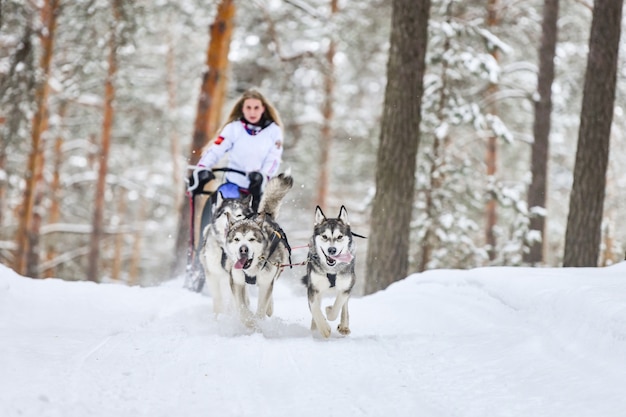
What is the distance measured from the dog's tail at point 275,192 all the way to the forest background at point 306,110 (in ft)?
9.45

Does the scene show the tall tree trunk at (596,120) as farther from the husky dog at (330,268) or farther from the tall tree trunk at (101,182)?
the tall tree trunk at (101,182)

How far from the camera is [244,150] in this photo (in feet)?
20.4

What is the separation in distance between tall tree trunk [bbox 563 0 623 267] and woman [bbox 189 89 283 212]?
13.9ft

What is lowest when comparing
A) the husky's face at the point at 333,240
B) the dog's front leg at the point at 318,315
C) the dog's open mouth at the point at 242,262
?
the dog's front leg at the point at 318,315

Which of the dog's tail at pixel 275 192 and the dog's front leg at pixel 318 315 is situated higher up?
A: the dog's tail at pixel 275 192

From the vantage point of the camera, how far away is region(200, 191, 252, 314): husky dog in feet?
17.4

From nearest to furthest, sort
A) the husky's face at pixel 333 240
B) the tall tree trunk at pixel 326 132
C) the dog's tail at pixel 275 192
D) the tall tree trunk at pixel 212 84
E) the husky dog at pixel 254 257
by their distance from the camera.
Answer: the husky's face at pixel 333 240
the husky dog at pixel 254 257
the dog's tail at pixel 275 192
the tall tree trunk at pixel 212 84
the tall tree trunk at pixel 326 132

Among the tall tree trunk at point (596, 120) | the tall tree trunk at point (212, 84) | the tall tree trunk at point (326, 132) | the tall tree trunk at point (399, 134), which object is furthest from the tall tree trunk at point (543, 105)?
the tall tree trunk at point (212, 84)

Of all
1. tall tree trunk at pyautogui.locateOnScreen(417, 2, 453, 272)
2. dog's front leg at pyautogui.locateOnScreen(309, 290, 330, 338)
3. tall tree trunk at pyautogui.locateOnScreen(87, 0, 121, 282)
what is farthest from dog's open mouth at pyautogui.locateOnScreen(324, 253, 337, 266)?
tall tree trunk at pyautogui.locateOnScreen(87, 0, 121, 282)

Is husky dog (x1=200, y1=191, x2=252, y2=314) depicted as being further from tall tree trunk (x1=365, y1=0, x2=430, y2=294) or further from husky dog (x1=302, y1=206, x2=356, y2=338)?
tall tree trunk (x1=365, y1=0, x2=430, y2=294)

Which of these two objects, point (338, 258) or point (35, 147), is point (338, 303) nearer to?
point (338, 258)

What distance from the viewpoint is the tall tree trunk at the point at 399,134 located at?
7738 millimetres

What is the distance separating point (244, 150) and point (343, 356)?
3.07 meters

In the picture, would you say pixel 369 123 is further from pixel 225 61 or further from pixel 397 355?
pixel 397 355
